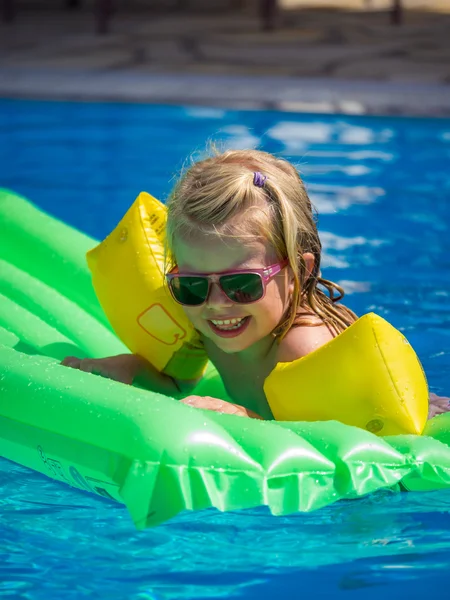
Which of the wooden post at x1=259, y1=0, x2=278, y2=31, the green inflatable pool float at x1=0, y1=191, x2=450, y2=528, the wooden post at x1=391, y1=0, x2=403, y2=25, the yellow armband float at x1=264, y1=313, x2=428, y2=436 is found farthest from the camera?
the wooden post at x1=391, y1=0, x2=403, y2=25

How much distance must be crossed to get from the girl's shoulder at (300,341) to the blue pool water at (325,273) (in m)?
0.42

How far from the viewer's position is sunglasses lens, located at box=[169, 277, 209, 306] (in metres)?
2.65

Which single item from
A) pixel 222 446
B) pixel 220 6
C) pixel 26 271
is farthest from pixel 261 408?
pixel 220 6

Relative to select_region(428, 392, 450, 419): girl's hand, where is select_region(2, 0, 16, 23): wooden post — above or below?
above

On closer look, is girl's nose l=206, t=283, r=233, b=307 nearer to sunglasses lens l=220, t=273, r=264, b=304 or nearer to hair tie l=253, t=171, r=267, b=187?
sunglasses lens l=220, t=273, r=264, b=304

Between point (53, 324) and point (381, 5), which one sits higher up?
point (381, 5)

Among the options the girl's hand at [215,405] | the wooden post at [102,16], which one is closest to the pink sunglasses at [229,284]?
the girl's hand at [215,405]

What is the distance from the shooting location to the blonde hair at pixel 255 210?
8.61 ft

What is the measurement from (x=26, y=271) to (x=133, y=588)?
171 centimetres

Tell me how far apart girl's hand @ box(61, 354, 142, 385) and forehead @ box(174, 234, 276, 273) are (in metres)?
0.53

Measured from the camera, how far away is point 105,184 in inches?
230

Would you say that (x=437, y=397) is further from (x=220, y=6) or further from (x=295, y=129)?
(x=220, y=6)

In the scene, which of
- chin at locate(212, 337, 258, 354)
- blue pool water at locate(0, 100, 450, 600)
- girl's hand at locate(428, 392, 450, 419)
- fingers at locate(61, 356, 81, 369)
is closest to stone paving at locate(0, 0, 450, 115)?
blue pool water at locate(0, 100, 450, 600)

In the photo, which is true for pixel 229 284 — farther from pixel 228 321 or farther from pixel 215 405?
pixel 215 405
